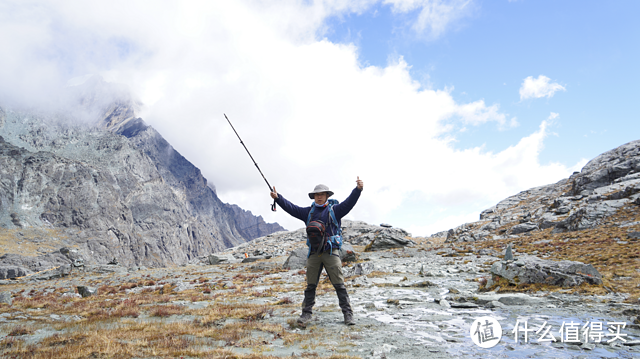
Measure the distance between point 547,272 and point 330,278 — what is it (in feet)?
28.2

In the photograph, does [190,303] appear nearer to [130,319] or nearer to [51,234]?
[130,319]

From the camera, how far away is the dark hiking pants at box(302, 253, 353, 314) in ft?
27.3

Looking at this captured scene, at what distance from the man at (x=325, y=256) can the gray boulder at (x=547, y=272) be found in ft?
24.8

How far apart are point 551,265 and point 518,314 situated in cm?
494

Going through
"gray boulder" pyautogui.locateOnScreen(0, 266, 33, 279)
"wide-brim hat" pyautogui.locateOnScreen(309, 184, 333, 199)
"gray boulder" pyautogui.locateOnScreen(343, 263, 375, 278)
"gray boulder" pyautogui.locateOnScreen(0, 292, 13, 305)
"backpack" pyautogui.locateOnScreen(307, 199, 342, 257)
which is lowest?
"gray boulder" pyautogui.locateOnScreen(0, 266, 33, 279)

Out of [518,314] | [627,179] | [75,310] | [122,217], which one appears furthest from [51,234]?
[627,179]

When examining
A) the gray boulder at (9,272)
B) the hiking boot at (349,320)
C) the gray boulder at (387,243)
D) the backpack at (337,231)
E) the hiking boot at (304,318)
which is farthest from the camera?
the gray boulder at (9,272)

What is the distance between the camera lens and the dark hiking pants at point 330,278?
328 inches

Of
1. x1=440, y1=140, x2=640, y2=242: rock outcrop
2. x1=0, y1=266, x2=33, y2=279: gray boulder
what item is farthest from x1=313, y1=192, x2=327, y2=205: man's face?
x1=0, y1=266, x2=33, y2=279: gray boulder

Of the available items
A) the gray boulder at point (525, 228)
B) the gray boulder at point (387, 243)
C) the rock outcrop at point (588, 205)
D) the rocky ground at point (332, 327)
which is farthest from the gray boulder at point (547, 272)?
the gray boulder at point (525, 228)

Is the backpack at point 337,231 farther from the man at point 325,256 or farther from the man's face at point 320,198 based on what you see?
the man's face at point 320,198

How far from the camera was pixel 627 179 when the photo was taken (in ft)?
151

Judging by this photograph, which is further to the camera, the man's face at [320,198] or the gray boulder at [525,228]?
the gray boulder at [525,228]

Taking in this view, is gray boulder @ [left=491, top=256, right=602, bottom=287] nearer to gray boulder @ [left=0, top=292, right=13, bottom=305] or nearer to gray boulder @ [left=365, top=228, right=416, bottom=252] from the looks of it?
gray boulder @ [left=0, top=292, right=13, bottom=305]
